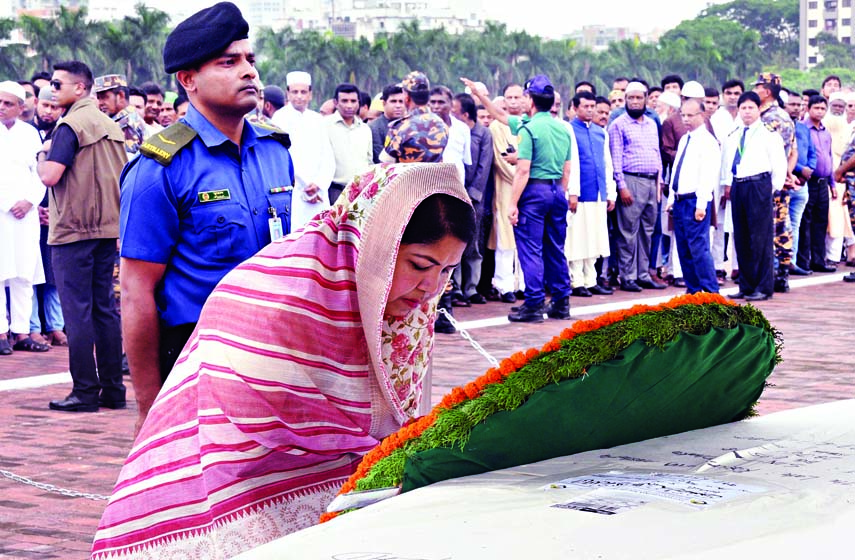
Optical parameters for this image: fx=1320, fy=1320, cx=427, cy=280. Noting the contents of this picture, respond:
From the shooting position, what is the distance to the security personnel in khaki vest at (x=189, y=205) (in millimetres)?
3510

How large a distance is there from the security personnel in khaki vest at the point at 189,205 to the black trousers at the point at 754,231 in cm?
1007

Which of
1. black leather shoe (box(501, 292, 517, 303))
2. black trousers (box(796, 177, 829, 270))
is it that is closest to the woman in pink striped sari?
black leather shoe (box(501, 292, 517, 303))

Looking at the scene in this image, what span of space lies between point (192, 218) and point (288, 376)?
0.92 meters

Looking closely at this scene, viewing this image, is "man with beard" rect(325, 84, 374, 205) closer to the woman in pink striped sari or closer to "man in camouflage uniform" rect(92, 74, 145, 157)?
"man in camouflage uniform" rect(92, 74, 145, 157)

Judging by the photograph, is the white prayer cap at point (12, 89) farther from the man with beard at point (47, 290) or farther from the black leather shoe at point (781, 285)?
the black leather shoe at point (781, 285)

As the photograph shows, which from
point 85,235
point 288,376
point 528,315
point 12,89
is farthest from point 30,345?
point 288,376

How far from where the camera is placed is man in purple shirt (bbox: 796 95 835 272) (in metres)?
16.1

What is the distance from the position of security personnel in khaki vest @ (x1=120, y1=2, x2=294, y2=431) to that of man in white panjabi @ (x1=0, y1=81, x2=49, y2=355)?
686 cm

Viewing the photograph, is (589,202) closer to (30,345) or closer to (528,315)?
(528,315)

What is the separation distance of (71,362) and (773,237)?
7979mm

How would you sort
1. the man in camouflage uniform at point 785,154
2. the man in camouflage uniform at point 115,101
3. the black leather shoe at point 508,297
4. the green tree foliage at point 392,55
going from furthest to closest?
the green tree foliage at point 392,55 → the man in camouflage uniform at point 785,154 → the black leather shoe at point 508,297 → the man in camouflage uniform at point 115,101

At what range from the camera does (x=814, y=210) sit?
Answer: 54.0ft

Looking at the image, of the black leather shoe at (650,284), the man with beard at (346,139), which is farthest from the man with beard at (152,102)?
the black leather shoe at (650,284)

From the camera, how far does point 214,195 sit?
11.6 ft
